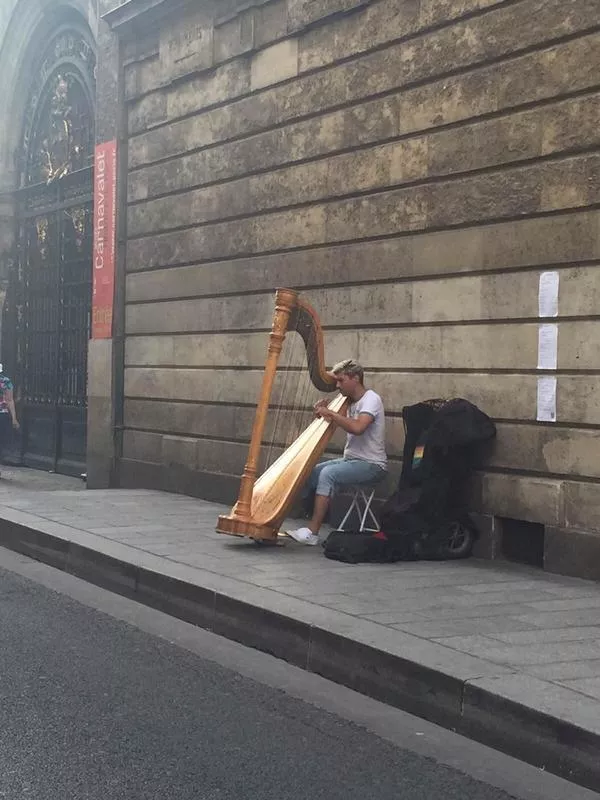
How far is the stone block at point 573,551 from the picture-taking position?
298 inches

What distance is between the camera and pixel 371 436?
8.89 meters

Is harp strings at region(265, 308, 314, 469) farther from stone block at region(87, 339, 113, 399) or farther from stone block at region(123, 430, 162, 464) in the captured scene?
stone block at region(87, 339, 113, 399)

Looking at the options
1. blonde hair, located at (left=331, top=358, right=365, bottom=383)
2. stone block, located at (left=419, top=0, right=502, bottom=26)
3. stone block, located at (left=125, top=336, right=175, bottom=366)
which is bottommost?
blonde hair, located at (left=331, top=358, right=365, bottom=383)

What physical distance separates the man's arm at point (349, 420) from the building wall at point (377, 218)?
71 cm

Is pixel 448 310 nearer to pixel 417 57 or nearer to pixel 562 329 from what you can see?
pixel 562 329

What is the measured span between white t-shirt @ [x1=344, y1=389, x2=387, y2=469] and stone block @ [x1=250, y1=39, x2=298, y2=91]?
3.73 meters

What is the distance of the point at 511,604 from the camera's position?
6660 mm

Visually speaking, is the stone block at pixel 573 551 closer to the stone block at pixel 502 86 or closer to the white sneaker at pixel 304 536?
the white sneaker at pixel 304 536

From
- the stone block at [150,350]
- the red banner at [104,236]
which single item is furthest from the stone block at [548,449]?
the red banner at [104,236]

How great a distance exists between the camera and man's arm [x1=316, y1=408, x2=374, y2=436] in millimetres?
8477

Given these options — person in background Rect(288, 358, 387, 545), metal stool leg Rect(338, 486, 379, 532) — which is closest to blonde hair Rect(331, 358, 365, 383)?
person in background Rect(288, 358, 387, 545)

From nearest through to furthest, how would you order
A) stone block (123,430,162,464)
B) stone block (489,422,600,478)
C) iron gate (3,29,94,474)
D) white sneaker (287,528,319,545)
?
stone block (489,422,600,478), white sneaker (287,528,319,545), stone block (123,430,162,464), iron gate (3,29,94,474)

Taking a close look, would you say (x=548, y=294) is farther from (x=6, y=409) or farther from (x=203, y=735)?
(x=6, y=409)

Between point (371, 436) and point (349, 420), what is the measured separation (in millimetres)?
393
